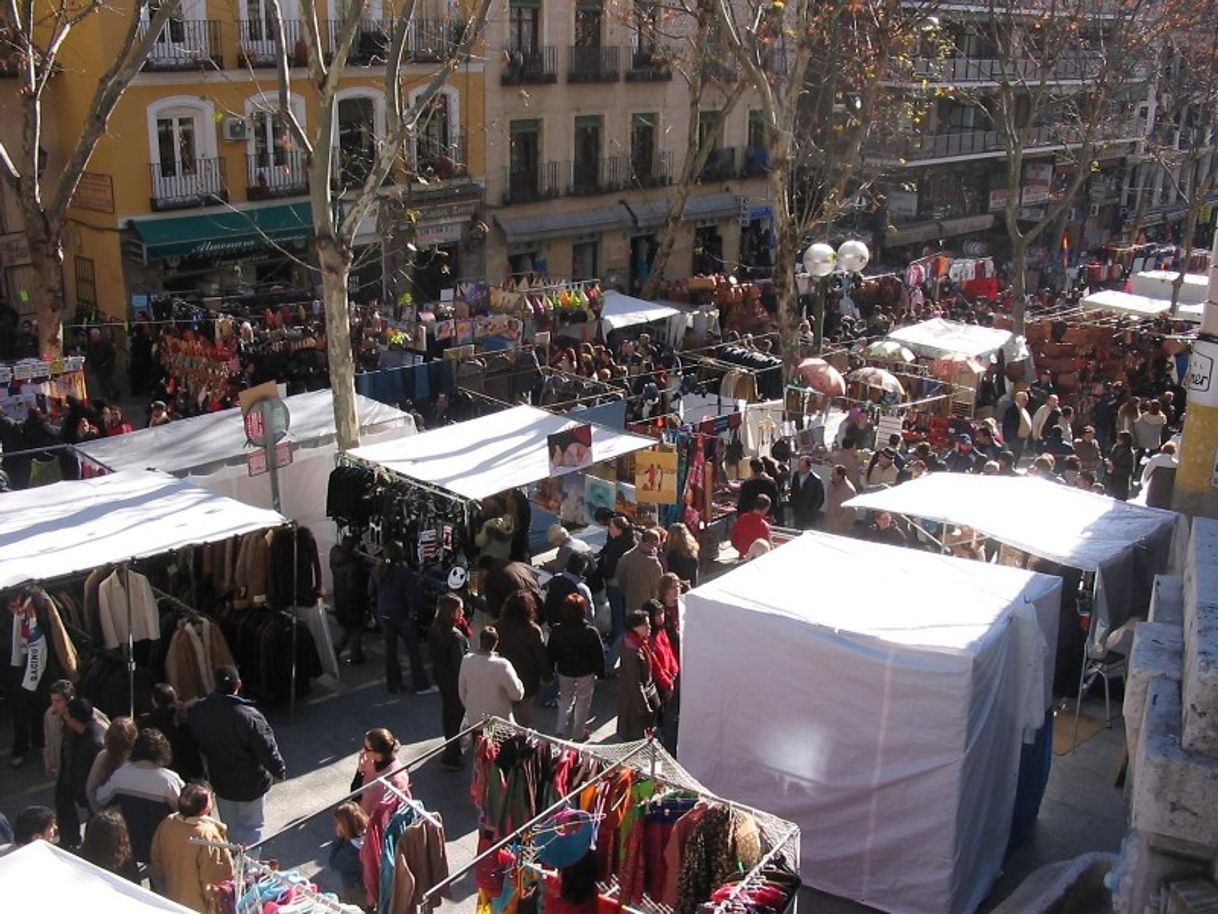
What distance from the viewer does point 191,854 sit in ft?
21.4

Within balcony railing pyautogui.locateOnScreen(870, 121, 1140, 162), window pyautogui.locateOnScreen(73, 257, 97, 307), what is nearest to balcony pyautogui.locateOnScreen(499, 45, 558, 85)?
window pyautogui.locateOnScreen(73, 257, 97, 307)

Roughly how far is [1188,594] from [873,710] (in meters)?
2.26

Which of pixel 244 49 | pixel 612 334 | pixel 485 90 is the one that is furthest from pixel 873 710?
pixel 485 90

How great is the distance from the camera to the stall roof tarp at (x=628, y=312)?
22.4 metres

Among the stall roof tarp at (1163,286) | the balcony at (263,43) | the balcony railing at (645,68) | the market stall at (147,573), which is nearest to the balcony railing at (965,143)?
the balcony railing at (645,68)

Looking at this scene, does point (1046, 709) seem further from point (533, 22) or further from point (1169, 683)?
point (533, 22)

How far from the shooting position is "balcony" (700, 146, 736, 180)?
33031mm

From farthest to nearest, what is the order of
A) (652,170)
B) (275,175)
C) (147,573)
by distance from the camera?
(652,170) → (275,175) → (147,573)

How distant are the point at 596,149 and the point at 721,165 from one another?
4.35 m

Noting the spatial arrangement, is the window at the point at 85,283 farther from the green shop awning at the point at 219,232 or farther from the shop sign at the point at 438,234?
the shop sign at the point at 438,234

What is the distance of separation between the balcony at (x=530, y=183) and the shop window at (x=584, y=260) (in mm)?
1735

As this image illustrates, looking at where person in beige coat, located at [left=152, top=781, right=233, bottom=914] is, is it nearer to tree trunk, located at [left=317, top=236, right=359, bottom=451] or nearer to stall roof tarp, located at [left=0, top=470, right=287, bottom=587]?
stall roof tarp, located at [left=0, top=470, right=287, bottom=587]

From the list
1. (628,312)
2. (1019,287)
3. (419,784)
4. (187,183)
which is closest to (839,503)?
(419,784)

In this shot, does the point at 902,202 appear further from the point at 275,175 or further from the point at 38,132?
the point at 38,132
